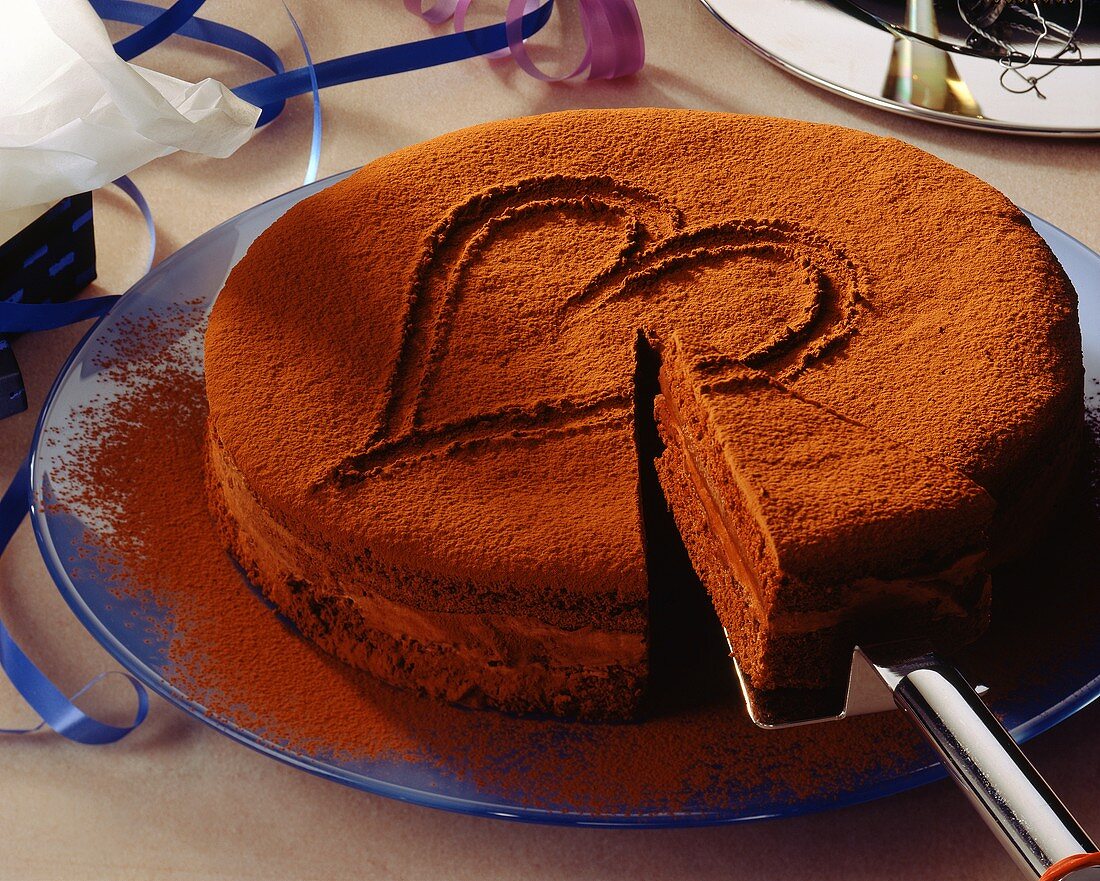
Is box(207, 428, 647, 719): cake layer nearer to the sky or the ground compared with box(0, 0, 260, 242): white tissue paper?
nearer to the ground

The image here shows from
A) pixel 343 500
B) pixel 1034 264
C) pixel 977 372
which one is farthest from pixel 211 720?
pixel 1034 264

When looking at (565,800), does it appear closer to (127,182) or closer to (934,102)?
(127,182)

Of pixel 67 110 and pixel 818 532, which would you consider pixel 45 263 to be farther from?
pixel 818 532

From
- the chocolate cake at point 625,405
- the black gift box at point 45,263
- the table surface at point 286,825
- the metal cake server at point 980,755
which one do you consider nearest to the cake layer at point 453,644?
the chocolate cake at point 625,405

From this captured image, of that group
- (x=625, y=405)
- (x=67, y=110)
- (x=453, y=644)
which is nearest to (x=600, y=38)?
(x=67, y=110)

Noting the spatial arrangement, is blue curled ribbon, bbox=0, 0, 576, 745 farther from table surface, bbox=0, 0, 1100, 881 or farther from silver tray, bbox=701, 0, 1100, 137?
silver tray, bbox=701, 0, 1100, 137

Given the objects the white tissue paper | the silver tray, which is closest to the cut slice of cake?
the white tissue paper

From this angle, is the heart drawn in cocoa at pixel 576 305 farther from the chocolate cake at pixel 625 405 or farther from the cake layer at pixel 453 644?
the cake layer at pixel 453 644
